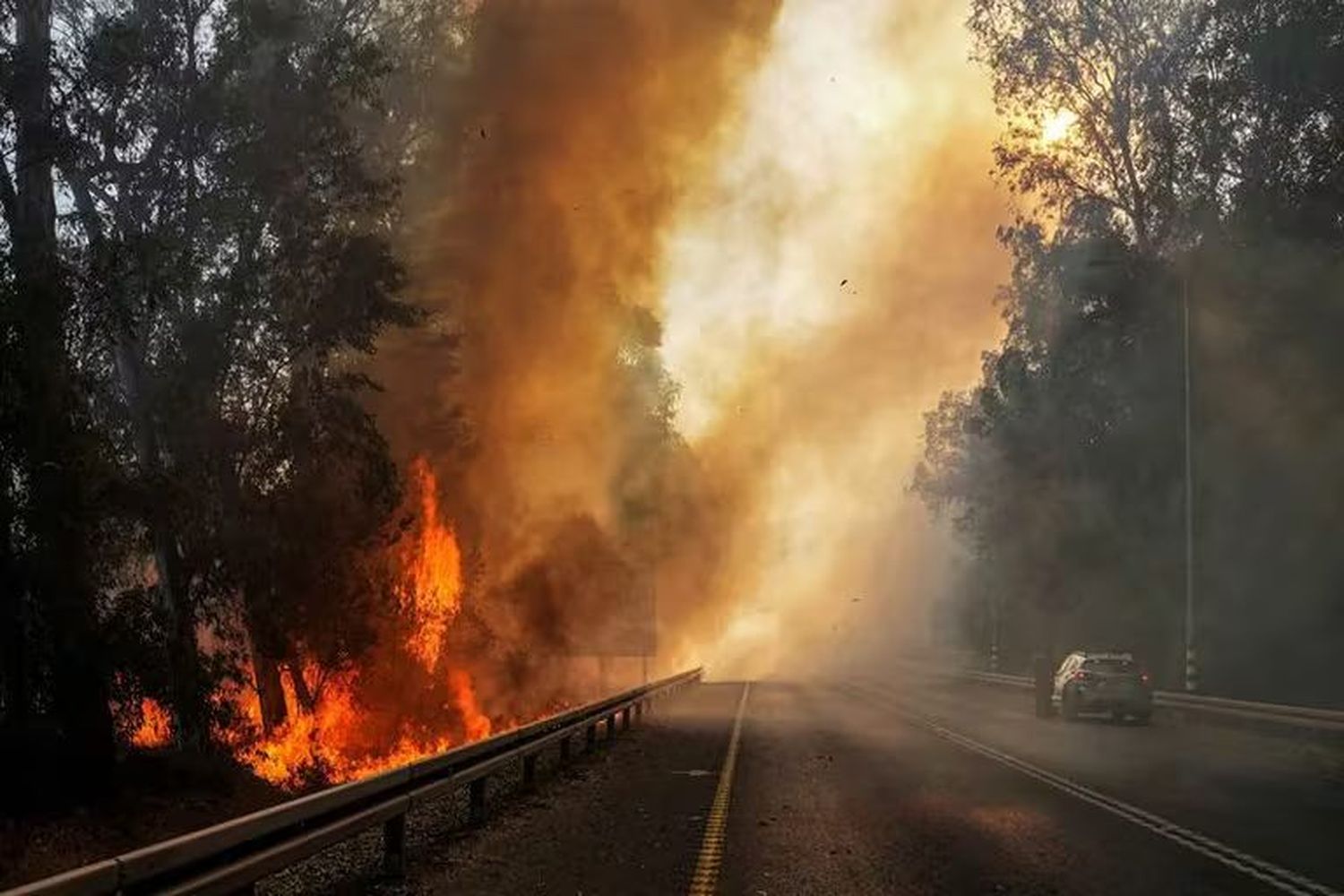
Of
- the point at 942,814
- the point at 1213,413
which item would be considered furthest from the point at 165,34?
the point at 1213,413

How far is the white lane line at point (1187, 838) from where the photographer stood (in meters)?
8.93

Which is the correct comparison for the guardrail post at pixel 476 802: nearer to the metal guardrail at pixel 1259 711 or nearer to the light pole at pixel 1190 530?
the metal guardrail at pixel 1259 711

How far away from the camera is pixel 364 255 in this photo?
69.5 ft

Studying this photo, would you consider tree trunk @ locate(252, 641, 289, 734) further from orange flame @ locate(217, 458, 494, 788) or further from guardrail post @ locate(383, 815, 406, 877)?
guardrail post @ locate(383, 815, 406, 877)

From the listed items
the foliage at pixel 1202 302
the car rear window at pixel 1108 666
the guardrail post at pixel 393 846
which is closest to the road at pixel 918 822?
the guardrail post at pixel 393 846

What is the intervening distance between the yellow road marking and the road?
3 centimetres

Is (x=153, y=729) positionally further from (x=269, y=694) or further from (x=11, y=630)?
(x=11, y=630)

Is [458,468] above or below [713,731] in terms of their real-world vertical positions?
above

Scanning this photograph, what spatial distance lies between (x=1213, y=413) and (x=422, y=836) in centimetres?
3315

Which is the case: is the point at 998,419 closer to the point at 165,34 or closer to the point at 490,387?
the point at 490,387

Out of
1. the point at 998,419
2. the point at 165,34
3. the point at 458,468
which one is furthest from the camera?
the point at 998,419

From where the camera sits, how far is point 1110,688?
92.1 feet

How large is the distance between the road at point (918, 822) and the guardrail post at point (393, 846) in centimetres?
18

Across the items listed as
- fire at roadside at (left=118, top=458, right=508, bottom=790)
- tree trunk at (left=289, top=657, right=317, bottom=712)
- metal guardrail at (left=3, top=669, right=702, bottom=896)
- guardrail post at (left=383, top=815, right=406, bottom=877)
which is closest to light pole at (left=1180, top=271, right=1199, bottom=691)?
Result: fire at roadside at (left=118, top=458, right=508, bottom=790)
